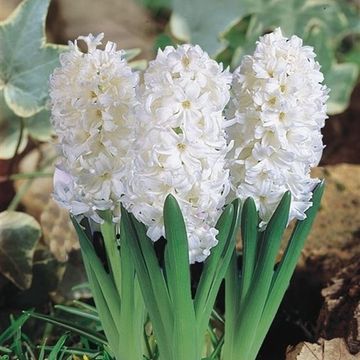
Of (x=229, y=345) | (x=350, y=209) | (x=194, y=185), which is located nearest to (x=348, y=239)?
(x=350, y=209)

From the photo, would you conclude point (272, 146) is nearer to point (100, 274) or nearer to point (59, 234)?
point (100, 274)

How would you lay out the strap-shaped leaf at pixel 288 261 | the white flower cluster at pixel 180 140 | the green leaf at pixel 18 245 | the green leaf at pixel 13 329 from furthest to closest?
the green leaf at pixel 18 245 → the green leaf at pixel 13 329 → the strap-shaped leaf at pixel 288 261 → the white flower cluster at pixel 180 140

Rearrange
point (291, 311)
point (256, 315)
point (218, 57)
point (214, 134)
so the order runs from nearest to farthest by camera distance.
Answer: point (214, 134), point (256, 315), point (291, 311), point (218, 57)

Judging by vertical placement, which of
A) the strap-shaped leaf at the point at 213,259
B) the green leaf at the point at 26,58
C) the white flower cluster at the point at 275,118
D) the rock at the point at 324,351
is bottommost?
the rock at the point at 324,351

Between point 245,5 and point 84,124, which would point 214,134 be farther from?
point 245,5

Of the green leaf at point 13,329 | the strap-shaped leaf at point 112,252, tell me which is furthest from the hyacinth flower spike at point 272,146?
the green leaf at point 13,329

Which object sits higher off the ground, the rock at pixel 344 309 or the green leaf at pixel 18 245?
the green leaf at pixel 18 245

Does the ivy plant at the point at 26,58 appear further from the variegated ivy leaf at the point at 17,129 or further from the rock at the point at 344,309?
the rock at the point at 344,309
